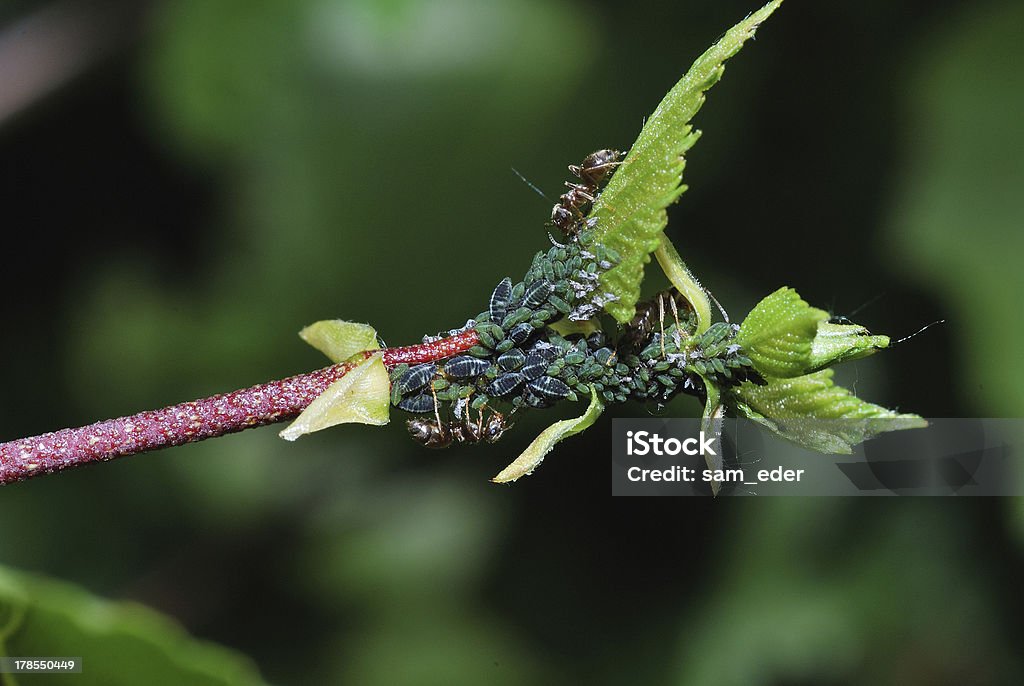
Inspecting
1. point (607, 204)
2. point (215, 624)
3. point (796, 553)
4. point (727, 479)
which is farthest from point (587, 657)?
point (607, 204)

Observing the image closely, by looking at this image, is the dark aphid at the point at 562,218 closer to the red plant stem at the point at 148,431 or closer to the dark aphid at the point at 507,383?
the dark aphid at the point at 507,383

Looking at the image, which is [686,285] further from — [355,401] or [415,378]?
[355,401]

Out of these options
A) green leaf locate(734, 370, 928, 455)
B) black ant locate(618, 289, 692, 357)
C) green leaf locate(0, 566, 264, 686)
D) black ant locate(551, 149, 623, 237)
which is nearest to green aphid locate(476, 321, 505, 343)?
black ant locate(618, 289, 692, 357)

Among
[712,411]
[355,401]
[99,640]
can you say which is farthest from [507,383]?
[99,640]

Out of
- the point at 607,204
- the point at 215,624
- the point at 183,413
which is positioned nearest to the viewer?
the point at 183,413

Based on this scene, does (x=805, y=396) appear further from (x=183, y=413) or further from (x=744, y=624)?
(x=744, y=624)

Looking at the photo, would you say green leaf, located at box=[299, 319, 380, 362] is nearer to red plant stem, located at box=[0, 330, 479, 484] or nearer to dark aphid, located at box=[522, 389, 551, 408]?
red plant stem, located at box=[0, 330, 479, 484]

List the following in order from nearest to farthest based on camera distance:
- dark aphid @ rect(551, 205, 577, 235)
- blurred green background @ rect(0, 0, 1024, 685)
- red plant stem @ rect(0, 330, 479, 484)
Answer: red plant stem @ rect(0, 330, 479, 484) → dark aphid @ rect(551, 205, 577, 235) → blurred green background @ rect(0, 0, 1024, 685)
